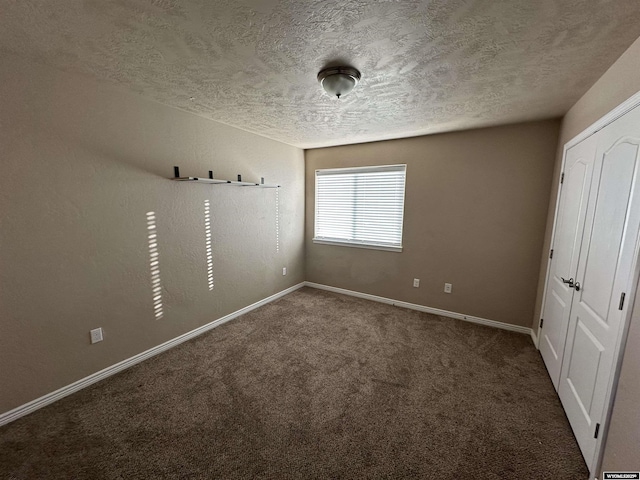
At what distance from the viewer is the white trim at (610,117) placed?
4.53 feet

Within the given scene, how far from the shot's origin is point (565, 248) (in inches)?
85.3

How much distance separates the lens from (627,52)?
1.49m

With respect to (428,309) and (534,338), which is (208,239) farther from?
(534,338)

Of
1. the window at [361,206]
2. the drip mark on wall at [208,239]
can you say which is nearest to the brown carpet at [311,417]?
the drip mark on wall at [208,239]

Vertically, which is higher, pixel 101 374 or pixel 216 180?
pixel 216 180

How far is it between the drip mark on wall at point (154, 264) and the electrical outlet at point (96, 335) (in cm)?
44

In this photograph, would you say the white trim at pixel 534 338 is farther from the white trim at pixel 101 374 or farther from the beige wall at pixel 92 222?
the beige wall at pixel 92 222

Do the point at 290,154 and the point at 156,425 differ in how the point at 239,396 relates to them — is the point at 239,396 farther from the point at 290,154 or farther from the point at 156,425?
the point at 290,154

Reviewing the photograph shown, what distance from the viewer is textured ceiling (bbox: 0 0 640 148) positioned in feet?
4.00

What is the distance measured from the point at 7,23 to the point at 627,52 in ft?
11.0

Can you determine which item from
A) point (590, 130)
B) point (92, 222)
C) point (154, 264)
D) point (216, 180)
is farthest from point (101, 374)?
point (590, 130)

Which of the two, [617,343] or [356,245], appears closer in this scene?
[617,343]

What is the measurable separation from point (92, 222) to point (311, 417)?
7.36 feet

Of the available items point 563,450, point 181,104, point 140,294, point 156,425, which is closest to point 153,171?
point 181,104
